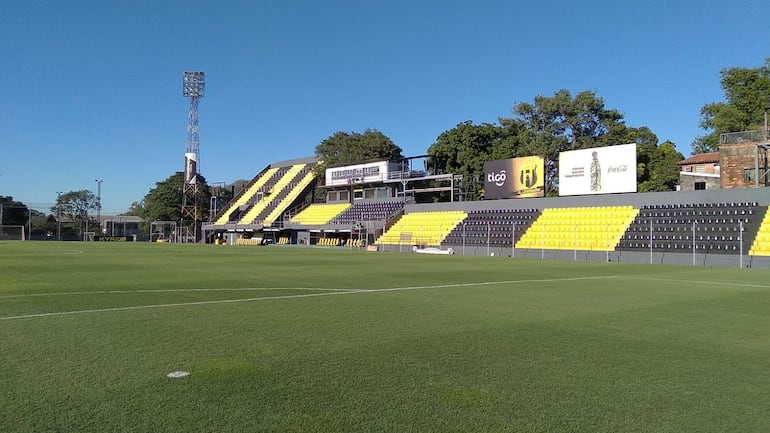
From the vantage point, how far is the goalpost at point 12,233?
79938 mm

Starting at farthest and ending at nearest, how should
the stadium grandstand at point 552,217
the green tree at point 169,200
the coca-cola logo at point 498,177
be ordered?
the green tree at point 169,200, the coca-cola logo at point 498,177, the stadium grandstand at point 552,217

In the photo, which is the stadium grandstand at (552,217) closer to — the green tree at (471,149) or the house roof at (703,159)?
the green tree at (471,149)

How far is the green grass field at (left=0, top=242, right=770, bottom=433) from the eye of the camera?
414cm

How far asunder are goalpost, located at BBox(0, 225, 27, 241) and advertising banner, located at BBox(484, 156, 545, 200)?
7167 cm

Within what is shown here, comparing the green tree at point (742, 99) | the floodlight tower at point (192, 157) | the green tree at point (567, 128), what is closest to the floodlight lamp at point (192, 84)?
the floodlight tower at point (192, 157)

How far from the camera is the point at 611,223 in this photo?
3522 centimetres

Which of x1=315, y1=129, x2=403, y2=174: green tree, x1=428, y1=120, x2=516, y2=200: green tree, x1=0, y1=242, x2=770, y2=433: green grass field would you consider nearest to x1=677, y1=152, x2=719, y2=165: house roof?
x1=428, y1=120, x2=516, y2=200: green tree

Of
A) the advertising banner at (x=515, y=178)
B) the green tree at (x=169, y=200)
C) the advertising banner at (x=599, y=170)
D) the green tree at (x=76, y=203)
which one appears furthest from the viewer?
the green tree at (x=76, y=203)

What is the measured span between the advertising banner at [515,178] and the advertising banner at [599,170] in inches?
74.4

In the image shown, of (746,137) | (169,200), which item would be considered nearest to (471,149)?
(746,137)

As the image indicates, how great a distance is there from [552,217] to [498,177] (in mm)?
5956

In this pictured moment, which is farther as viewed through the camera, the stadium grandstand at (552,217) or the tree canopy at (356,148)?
the tree canopy at (356,148)

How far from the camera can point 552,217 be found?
39188mm

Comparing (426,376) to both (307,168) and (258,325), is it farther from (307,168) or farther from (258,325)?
(307,168)
